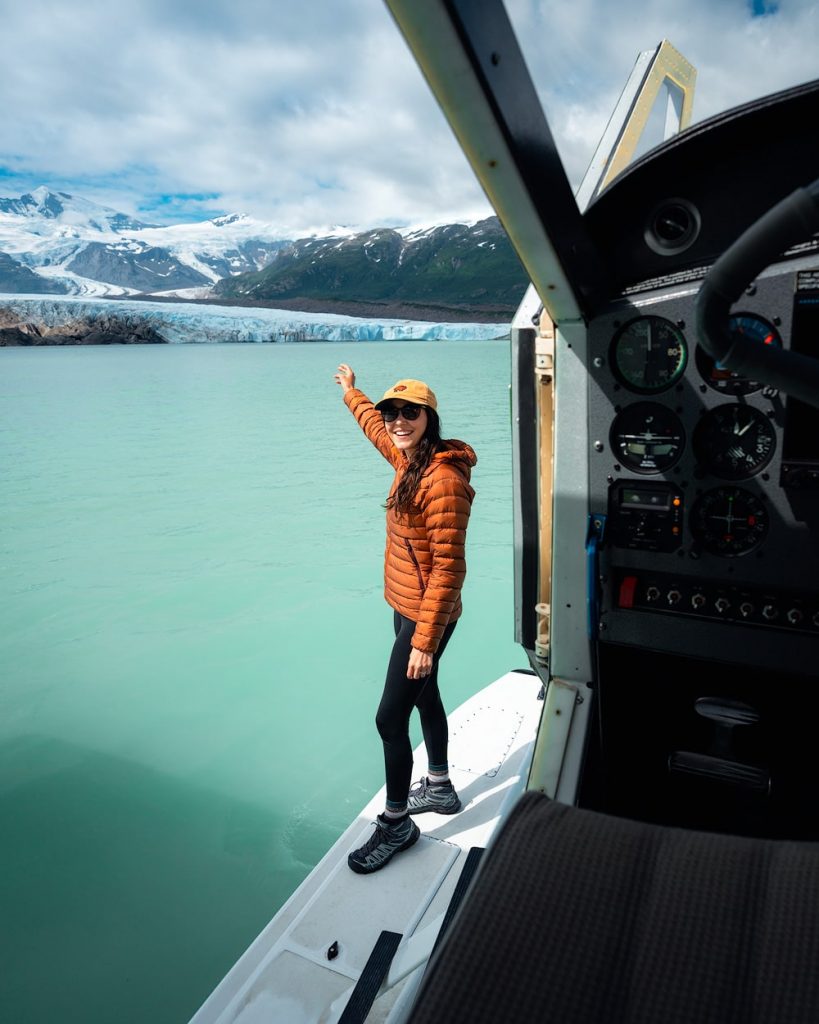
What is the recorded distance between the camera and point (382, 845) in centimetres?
236

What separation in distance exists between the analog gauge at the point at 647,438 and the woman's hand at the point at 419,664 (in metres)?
0.87

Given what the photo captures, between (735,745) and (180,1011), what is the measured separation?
1815mm

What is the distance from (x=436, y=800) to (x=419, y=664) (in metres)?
0.77

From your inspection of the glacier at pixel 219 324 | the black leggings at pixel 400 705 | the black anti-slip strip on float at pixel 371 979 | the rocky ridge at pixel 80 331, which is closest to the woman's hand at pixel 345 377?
the black leggings at pixel 400 705

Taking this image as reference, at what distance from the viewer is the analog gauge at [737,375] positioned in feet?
5.32

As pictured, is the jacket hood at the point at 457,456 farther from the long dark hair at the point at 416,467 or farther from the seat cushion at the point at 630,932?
the seat cushion at the point at 630,932

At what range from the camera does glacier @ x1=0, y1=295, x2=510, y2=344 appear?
132 feet

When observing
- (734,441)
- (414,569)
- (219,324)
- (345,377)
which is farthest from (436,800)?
(219,324)

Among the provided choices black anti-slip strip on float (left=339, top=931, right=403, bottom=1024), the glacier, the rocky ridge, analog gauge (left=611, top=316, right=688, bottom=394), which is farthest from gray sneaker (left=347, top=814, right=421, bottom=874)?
the rocky ridge

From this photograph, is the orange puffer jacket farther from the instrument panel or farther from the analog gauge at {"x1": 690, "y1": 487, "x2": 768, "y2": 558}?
the analog gauge at {"x1": 690, "y1": 487, "x2": 768, "y2": 558}

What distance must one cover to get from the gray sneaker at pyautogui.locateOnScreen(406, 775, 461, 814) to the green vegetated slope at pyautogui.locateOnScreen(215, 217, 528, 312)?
11852 cm

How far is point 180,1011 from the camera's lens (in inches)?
78.3

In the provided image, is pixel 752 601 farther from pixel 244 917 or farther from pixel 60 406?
pixel 60 406

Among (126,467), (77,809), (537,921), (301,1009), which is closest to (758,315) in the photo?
(537,921)
